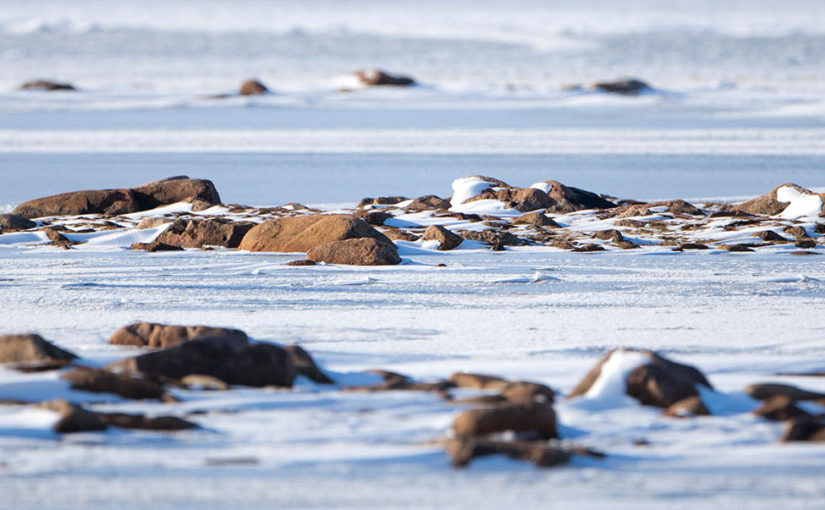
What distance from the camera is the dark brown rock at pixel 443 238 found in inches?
257

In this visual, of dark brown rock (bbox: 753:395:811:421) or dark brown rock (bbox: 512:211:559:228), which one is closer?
dark brown rock (bbox: 753:395:811:421)

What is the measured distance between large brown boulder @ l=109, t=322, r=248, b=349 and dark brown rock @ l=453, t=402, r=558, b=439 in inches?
38.1

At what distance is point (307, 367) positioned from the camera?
11.1 ft

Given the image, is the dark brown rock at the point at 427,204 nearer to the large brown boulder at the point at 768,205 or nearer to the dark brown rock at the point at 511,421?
the large brown boulder at the point at 768,205

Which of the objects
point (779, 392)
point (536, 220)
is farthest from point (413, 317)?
point (536, 220)

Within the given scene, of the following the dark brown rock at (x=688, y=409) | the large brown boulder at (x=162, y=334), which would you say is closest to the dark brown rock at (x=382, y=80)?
the large brown boulder at (x=162, y=334)

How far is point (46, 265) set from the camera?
19.6 feet

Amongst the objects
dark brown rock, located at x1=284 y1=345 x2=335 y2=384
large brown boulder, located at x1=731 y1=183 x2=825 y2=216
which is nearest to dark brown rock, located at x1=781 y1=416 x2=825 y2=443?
dark brown rock, located at x1=284 y1=345 x2=335 y2=384

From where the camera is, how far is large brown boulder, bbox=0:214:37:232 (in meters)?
7.48

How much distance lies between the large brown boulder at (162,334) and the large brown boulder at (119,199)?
4909mm

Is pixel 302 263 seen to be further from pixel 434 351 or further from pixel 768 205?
pixel 768 205

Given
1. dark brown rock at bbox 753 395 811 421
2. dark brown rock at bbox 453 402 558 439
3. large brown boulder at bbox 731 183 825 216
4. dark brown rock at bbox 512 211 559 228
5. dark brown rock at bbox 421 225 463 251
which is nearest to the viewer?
dark brown rock at bbox 453 402 558 439

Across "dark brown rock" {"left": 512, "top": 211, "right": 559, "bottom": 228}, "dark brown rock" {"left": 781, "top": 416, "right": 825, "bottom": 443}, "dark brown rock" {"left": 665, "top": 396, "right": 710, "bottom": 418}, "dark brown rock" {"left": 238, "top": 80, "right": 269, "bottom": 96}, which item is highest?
"dark brown rock" {"left": 238, "top": 80, "right": 269, "bottom": 96}

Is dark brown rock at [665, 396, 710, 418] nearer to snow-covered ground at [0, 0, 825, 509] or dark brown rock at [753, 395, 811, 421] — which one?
snow-covered ground at [0, 0, 825, 509]
